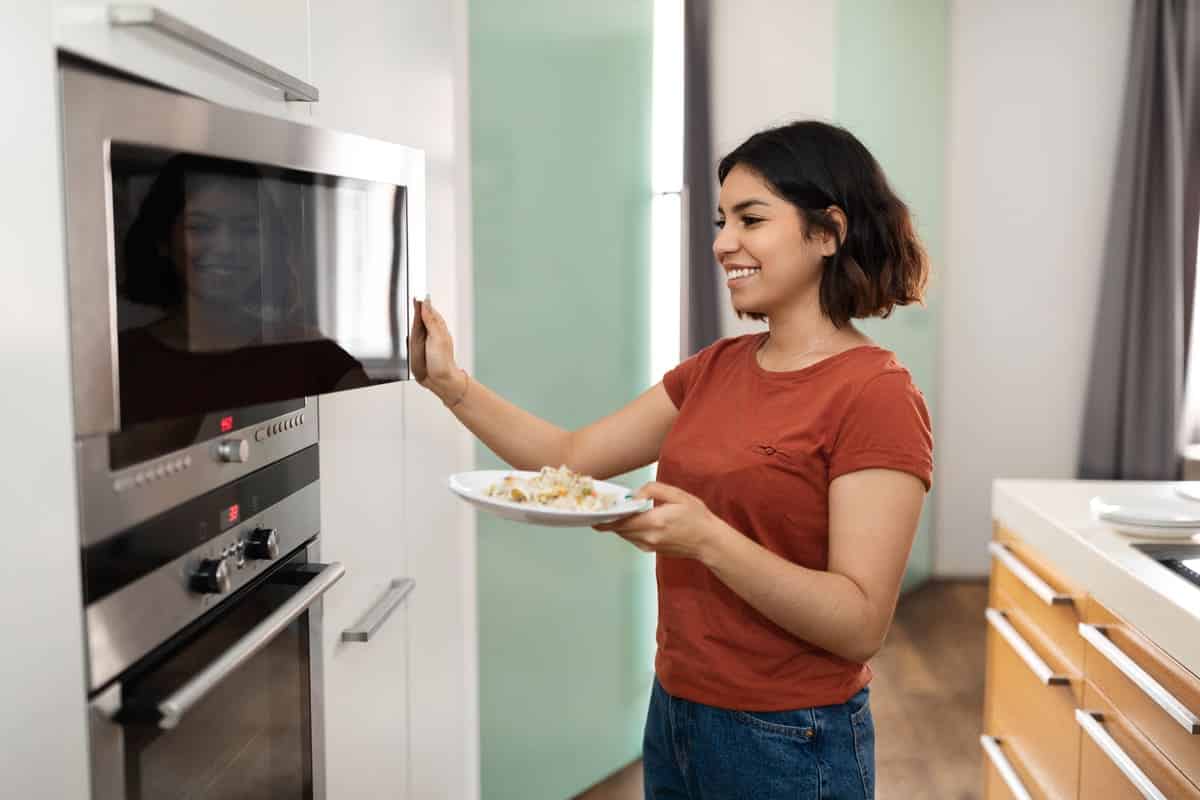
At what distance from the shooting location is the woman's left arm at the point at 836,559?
1.23 metres

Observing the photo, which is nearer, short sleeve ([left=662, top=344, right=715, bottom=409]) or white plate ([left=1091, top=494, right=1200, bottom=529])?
short sleeve ([left=662, top=344, right=715, bottom=409])

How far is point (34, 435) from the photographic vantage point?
79cm

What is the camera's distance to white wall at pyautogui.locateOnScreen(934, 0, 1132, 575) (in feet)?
15.0

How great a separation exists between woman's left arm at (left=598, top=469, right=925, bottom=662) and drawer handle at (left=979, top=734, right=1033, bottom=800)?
1059 mm

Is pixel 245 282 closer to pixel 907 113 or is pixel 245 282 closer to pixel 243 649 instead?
pixel 243 649

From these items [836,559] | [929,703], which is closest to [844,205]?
[836,559]

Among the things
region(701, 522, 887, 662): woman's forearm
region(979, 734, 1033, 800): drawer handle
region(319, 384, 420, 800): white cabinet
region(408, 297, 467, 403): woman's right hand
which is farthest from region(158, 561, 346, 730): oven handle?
region(979, 734, 1033, 800): drawer handle

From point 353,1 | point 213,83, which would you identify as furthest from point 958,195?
point 213,83

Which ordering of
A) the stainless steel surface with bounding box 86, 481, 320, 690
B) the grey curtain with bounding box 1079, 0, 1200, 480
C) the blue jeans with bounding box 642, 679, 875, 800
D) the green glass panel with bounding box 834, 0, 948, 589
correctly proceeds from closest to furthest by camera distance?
the stainless steel surface with bounding box 86, 481, 320, 690
the blue jeans with bounding box 642, 679, 875, 800
the green glass panel with bounding box 834, 0, 948, 589
the grey curtain with bounding box 1079, 0, 1200, 480

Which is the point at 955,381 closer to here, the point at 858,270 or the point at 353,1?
the point at 858,270

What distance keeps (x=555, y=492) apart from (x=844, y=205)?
1.80 feet

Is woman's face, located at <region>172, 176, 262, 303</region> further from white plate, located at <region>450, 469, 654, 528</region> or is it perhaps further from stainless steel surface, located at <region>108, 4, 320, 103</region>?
white plate, located at <region>450, 469, 654, 528</region>

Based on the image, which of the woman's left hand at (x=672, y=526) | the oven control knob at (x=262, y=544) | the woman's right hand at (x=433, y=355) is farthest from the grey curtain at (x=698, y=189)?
the oven control knob at (x=262, y=544)

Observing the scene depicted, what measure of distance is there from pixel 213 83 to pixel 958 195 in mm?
4210
